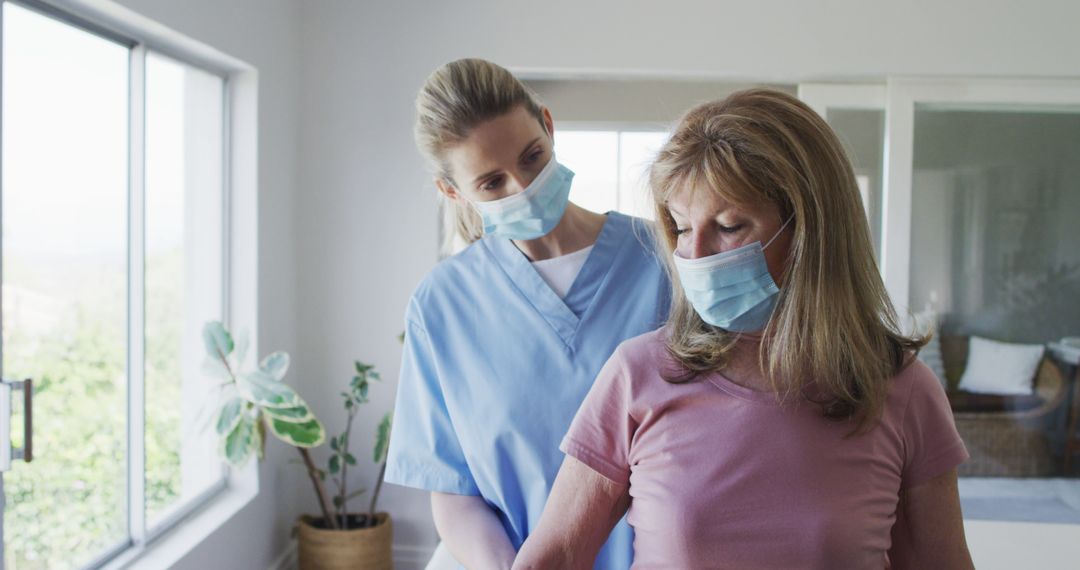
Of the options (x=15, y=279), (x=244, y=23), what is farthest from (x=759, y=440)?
(x=244, y=23)

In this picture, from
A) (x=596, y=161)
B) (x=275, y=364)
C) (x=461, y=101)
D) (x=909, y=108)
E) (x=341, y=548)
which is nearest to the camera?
(x=461, y=101)

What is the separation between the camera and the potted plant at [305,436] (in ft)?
9.28

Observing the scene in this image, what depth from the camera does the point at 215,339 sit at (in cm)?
285

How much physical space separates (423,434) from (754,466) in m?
0.69

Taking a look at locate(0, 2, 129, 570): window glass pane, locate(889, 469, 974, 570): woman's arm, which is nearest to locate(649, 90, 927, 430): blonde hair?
locate(889, 469, 974, 570): woman's arm

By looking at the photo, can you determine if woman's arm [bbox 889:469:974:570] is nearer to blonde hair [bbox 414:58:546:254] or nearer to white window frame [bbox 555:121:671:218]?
blonde hair [bbox 414:58:546:254]

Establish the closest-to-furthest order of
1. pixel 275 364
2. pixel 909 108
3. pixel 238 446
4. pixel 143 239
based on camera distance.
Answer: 1. pixel 143 239
2. pixel 238 446
3. pixel 275 364
4. pixel 909 108

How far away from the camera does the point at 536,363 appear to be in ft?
4.82

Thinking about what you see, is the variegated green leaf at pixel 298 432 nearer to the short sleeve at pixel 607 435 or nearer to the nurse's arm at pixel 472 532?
the nurse's arm at pixel 472 532

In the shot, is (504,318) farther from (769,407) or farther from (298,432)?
(298,432)

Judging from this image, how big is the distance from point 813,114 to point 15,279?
1.82 m

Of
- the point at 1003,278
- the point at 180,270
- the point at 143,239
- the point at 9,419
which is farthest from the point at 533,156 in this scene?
the point at 1003,278

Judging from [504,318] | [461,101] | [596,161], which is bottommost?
[504,318]

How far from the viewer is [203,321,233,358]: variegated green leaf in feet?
9.34
